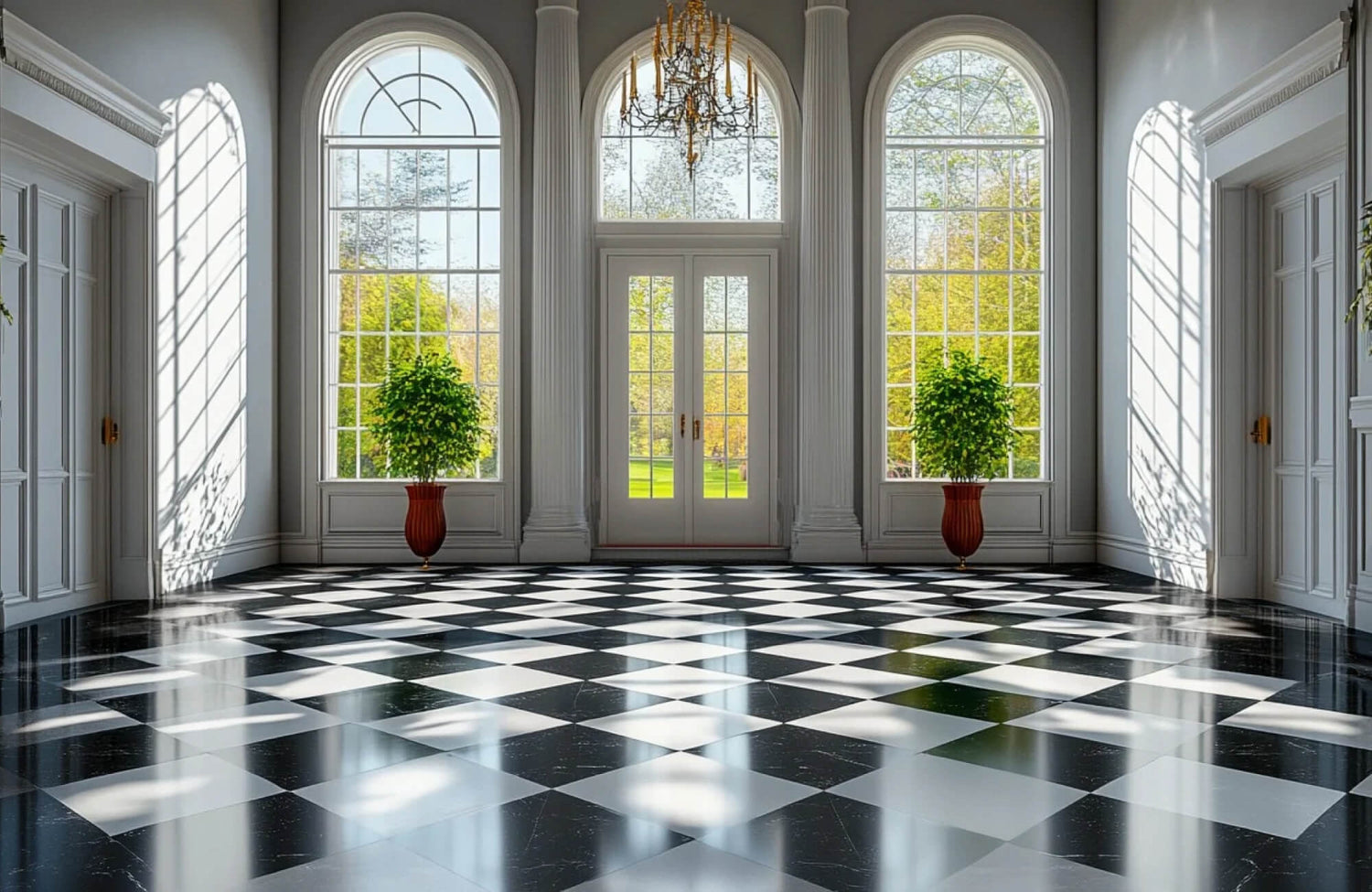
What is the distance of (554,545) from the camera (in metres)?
9.05

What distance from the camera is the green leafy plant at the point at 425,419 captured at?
8.55 metres

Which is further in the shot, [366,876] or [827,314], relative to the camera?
[827,314]

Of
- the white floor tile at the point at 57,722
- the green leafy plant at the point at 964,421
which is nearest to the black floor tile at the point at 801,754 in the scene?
the white floor tile at the point at 57,722

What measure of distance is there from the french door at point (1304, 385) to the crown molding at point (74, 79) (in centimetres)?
666

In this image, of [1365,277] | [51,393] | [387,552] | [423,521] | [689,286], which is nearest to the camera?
[1365,277]

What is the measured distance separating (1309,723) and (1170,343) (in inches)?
183

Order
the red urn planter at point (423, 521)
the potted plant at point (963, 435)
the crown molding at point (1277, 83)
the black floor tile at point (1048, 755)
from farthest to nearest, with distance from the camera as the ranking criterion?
the red urn planter at point (423, 521) → the potted plant at point (963, 435) → the crown molding at point (1277, 83) → the black floor tile at point (1048, 755)

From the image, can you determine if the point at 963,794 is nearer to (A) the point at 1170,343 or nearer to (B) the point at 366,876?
(B) the point at 366,876

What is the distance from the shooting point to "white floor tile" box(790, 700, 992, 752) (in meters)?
3.42

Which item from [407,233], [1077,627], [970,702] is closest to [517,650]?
[970,702]

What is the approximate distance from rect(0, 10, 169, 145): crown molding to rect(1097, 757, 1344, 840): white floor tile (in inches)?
226

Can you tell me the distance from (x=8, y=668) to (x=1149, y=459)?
23.1 feet

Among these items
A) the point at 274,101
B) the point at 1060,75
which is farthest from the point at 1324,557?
the point at 274,101

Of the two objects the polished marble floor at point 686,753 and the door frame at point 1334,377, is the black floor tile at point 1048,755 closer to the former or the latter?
the polished marble floor at point 686,753
